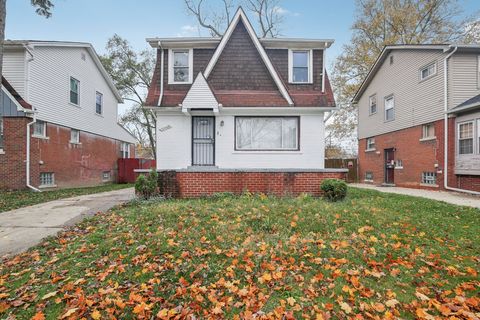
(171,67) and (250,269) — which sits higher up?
(171,67)

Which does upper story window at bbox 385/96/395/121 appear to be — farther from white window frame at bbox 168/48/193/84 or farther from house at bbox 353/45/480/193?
white window frame at bbox 168/48/193/84

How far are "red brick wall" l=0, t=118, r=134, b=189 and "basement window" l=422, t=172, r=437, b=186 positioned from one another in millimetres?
18785

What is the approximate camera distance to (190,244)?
418 cm

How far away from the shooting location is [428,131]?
12805mm

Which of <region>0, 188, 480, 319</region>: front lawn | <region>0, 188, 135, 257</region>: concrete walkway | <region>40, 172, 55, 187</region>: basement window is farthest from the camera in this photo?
<region>40, 172, 55, 187</region>: basement window

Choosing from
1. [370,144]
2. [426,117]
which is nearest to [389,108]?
[370,144]

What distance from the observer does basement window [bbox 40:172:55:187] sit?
11700 millimetres

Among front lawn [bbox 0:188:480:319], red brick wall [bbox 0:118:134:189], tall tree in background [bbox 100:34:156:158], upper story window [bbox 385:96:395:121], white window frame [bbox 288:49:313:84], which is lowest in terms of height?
front lawn [bbox 0:188:480:319]

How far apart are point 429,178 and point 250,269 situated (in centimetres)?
1304

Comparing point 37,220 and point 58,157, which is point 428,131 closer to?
point 37,220

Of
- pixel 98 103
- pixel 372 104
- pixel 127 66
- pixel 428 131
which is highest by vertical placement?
pixel 127 66

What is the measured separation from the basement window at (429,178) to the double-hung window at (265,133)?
7.57 meters

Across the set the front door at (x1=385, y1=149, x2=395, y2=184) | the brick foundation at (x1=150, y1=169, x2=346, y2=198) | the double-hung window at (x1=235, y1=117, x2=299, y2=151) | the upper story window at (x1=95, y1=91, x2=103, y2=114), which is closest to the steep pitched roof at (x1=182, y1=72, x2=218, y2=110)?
the double-hung window at (x1=235, y1=117, x2=299, y2=151)

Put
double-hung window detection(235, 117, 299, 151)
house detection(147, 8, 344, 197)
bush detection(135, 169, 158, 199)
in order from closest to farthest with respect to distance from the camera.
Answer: bush detection(135, 169, 158, 199)
house detection(147, 8, 344, 197)
double-hung window detection(235, 117, 299, 151)
